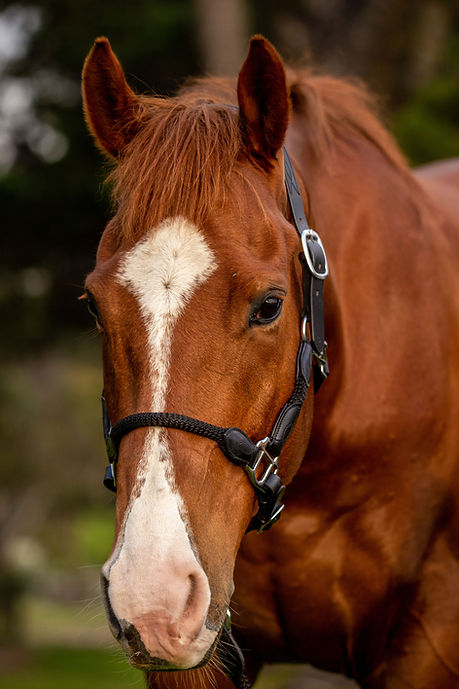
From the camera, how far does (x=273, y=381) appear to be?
2.46 metres

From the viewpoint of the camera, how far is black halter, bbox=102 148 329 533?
2260 mm

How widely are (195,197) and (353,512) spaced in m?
1.31

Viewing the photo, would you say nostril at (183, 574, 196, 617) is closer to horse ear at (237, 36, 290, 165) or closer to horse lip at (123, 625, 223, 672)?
horse lip at (123, 625, 223, 672)

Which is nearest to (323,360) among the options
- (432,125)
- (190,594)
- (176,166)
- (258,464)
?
(258,464)

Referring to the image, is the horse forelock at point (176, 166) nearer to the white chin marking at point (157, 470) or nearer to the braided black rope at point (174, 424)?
the white chin marking at point (157, 470)

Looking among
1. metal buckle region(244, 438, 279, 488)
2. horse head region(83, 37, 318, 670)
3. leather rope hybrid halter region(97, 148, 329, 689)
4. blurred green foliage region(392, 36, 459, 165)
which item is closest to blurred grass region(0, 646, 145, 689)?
blurred green foliage region(392, 36, 459, 165)

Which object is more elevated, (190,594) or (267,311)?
(267,311)

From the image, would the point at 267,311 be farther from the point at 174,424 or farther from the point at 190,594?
the point at 190,594

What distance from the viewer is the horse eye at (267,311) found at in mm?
2383

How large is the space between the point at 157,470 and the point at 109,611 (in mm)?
364

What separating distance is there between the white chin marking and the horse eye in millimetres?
174

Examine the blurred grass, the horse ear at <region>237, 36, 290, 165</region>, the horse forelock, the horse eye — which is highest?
the horse ear at <region>237, 36, 290, 165</region>

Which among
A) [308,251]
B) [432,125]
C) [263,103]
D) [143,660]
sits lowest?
[143,660]

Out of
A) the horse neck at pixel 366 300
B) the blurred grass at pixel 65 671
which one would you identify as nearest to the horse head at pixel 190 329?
the horse neck at pixel 366 300
